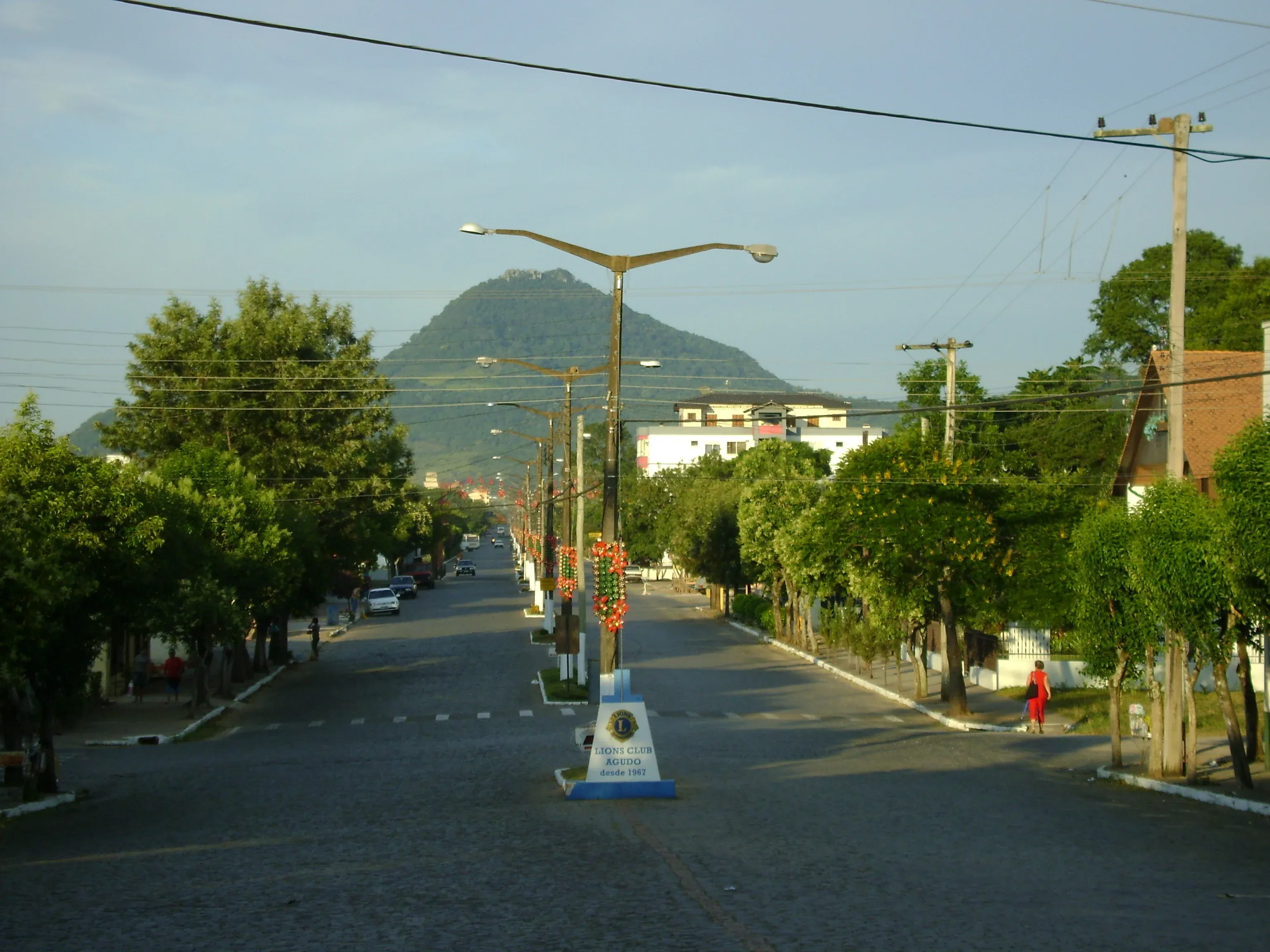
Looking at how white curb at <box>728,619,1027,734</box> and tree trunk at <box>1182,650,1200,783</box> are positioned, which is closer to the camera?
tree trunk at <box>1182,650,1200,783</box>

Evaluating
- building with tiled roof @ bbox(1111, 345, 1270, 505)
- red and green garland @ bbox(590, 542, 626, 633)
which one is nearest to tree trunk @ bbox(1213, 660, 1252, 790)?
red and green garland @ bbox(590, 542, 626, 633)

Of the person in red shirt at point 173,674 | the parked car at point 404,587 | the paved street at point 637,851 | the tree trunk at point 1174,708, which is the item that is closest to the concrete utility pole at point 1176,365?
the tree trunk at point 1174,708

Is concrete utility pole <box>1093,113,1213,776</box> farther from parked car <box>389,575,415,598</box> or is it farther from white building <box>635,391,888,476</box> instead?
white building <box>635,391,888,476</box>

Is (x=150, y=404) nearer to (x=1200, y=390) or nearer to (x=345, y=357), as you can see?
(x=345, y=357)

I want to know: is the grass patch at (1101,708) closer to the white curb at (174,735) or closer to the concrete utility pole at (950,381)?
A: the concrete utility pole at (950,381)

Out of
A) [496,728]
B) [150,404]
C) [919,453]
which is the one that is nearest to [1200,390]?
[919,453]

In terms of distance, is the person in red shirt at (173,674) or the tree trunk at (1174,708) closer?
the tree trunk at (1174,708)

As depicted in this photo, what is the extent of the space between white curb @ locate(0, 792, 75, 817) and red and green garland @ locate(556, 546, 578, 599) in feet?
66.8

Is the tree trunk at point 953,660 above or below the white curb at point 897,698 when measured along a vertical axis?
above

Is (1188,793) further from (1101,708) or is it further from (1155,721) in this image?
(1101,708)

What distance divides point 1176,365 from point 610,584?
30.8 feet

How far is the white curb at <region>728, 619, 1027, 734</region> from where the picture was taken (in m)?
29.7

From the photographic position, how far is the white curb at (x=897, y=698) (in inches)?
1168

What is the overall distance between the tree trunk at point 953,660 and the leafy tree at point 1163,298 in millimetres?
35029
